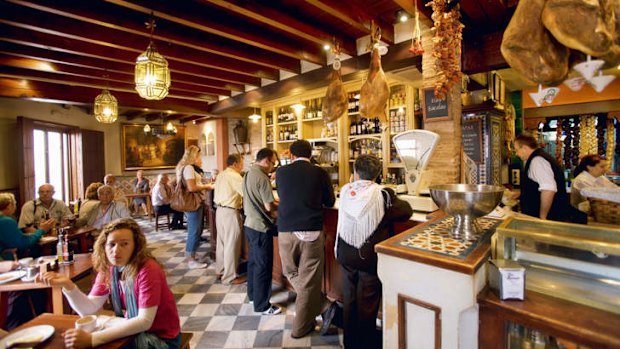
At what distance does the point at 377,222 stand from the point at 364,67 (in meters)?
2.42

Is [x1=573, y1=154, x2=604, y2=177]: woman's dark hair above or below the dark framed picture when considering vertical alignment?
below

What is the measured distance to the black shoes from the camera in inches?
102

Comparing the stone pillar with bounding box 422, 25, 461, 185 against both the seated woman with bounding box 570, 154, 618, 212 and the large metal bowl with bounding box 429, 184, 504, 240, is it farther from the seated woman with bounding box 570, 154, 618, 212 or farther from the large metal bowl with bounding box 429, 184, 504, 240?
the seated woman with bounding box 570, 154, 618, 212

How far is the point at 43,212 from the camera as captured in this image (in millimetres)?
3494

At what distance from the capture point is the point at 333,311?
267 centimetres

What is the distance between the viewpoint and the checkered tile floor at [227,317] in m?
2.50

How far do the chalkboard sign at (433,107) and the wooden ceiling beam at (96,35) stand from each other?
9.17 feet

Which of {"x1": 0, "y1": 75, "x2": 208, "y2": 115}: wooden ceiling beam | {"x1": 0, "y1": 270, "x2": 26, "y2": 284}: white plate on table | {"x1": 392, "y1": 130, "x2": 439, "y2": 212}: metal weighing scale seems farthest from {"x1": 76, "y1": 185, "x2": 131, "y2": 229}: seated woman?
{"x1": 392, "y1": 130, "x2": 439, "y2": 212}: metal weighing scale

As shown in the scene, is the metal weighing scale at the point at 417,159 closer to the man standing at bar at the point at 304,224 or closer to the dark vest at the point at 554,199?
the man standing at bar at the point at 304,224

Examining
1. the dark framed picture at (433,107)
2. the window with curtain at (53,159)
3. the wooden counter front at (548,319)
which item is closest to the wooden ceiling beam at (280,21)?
the dark framed picture at (433,107)

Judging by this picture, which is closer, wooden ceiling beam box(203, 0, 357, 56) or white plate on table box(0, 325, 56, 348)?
white plate on table box(0, 325, 56, 348)

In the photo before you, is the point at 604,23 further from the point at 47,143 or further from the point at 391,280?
the point at 47,143

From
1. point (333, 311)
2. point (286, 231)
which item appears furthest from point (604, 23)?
point (333, 311)

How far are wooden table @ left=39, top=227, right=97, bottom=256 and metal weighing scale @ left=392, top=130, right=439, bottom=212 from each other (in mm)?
3517
